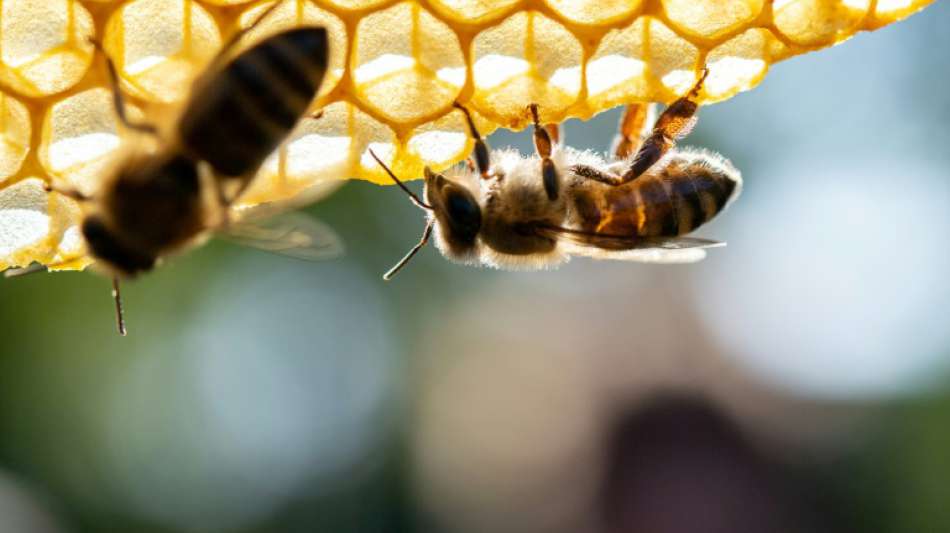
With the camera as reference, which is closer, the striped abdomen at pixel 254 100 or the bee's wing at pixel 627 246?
the striped abdomen at pixel 254 100

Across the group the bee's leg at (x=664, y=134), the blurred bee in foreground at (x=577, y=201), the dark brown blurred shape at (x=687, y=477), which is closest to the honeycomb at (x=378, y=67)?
the bee's leg at (x=664, y=134)

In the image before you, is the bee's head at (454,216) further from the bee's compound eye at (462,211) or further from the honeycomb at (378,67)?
the honeycomb at (378,67)

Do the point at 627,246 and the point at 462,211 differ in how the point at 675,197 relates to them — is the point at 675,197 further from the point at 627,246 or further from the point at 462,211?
the point at 462,211

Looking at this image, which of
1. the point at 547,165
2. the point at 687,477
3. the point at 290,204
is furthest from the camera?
the point at 687,477

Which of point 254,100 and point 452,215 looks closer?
point 254,100

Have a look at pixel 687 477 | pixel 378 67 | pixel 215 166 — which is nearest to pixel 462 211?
pixel 378 67

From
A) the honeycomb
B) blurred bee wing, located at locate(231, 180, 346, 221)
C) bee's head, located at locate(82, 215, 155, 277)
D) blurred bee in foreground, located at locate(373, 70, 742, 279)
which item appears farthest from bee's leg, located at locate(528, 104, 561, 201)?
bee's head, located at locate(82, 215, 155, 277)

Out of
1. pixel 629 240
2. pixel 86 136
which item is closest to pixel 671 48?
pixel 629 240
